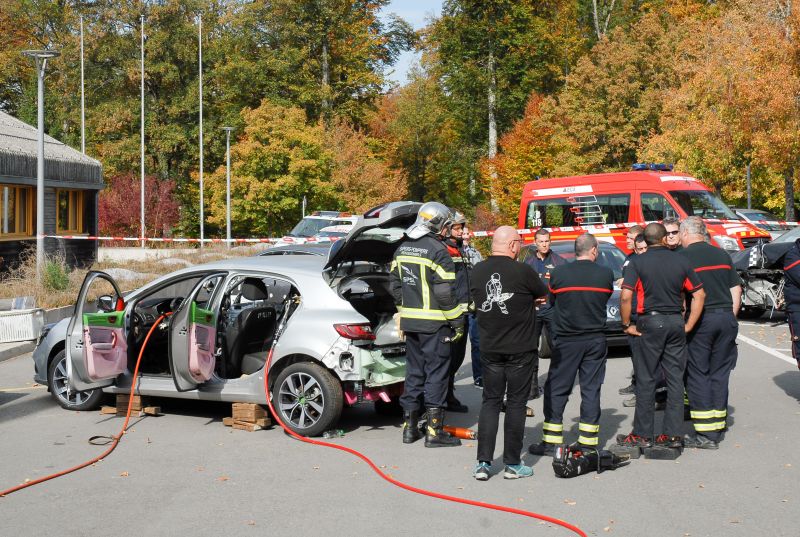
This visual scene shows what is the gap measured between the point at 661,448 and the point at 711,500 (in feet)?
4.07

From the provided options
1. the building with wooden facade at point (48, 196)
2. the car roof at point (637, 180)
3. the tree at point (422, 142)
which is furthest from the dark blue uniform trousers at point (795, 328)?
the tree at point (422, 142)

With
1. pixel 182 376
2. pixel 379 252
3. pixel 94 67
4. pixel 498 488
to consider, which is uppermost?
pixel 94 67

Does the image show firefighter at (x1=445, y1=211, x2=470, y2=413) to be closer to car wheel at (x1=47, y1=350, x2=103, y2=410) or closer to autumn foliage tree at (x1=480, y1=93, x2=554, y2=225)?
car wheel at (x1=47, y1=350, x2=103, y2=410)

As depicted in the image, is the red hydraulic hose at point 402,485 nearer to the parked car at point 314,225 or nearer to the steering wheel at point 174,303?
the steering wheel at point 174,303

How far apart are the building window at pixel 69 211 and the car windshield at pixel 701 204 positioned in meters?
17.3

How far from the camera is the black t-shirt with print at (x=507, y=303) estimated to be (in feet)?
23.0

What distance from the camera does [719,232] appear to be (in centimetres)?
2203

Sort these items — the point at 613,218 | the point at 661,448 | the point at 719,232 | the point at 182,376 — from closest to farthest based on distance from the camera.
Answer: the point at 661,448
the point at 182,376
the point at 719,232
the point at 613,218

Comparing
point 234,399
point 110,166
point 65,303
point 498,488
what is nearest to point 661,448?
point 498,488

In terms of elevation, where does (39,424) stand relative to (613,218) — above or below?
below

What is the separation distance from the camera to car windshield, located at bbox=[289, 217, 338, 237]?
30.2 metres

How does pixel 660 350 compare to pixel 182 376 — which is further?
pixel 182 376

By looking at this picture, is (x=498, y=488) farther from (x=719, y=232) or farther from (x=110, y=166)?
(x=110, y=166)

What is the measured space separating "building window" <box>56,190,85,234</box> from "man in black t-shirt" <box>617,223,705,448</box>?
78.5 ft
